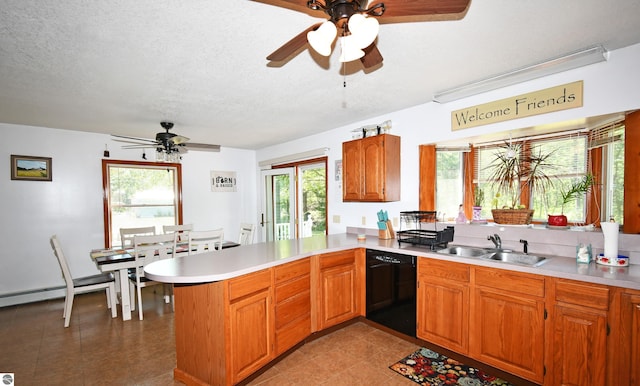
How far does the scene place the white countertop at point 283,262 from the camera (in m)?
1.78

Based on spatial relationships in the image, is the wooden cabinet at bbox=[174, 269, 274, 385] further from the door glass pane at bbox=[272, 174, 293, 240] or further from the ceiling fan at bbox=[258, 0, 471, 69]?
the door glass pane at bbox=[272, 174, 293, 240]

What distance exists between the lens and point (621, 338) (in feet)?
5.48

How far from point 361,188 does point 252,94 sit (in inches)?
64.9

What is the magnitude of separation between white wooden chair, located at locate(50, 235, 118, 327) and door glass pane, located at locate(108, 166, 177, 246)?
4.12 ft

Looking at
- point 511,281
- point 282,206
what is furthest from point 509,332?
point 282,206

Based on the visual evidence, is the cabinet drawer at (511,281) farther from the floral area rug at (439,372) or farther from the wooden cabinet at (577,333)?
the floral area rug at (439,372)

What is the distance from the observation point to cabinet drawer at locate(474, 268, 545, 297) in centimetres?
196

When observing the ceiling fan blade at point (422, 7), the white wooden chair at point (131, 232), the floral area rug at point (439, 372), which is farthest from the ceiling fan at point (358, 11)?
the white wooden chair at point (131, 232)

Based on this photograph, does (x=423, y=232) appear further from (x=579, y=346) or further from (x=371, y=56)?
(x=371, y=56)

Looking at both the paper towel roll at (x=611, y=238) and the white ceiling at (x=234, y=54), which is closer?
the white ceiling at (x=234, y=54)

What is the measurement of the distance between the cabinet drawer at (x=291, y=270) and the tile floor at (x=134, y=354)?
73 cm

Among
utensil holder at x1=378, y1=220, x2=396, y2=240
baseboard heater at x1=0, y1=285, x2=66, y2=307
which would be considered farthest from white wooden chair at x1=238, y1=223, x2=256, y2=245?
baseboard heater at x1=0, y1=285, x2=66, y2=307

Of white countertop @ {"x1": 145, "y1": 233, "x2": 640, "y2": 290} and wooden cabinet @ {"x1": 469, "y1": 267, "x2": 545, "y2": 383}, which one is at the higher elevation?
white countertop @ {"x1": 145, "y1": 233, "x2": 640, "y2": 290}

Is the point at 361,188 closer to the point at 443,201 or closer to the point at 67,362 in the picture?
the point at 443,201
